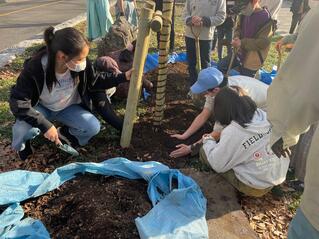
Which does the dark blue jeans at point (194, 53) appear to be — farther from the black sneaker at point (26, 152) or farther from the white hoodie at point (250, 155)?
the black sneaker at point (26, 152)

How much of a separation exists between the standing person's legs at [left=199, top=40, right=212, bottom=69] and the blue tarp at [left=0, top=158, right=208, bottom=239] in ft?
6.79

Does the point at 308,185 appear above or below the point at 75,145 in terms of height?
above

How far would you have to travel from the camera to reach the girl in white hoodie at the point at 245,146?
2557 mm

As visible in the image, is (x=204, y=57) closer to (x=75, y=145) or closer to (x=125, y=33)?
(x=125, y=33)

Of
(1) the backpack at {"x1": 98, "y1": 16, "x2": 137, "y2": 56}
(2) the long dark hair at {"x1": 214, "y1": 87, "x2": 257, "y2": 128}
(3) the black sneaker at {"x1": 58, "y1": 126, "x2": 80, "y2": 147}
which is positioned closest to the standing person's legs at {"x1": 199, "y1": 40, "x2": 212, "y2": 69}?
(1) the backpack at {"x1": 98, "y1": 16, "x2": 137, "y2": 56}

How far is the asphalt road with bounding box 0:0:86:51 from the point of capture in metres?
8.93

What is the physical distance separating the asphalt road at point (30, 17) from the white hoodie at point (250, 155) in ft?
21.3

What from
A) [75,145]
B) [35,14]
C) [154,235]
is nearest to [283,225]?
[154,235]

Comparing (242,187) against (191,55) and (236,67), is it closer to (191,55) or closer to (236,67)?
(191,55)

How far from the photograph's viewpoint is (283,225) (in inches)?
106

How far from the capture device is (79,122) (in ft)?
11.1

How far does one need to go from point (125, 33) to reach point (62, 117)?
1.74 metres

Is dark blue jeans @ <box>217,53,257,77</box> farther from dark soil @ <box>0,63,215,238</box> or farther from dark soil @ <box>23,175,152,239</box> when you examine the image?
dark soil @ <box>23,175,152,239</box>

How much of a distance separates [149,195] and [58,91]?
1.35 meters
